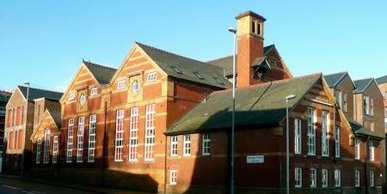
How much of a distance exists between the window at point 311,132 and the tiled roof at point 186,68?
10.5 metres

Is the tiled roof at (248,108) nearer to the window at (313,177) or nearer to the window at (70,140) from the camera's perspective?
the window at (313,177)

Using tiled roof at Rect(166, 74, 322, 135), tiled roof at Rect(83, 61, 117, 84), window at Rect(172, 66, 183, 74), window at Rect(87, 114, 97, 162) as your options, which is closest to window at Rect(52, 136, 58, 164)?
window at Rect(87, 114, 97, 162)

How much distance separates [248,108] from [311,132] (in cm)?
464

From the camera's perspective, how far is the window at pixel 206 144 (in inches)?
1359

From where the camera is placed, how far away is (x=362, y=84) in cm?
5850

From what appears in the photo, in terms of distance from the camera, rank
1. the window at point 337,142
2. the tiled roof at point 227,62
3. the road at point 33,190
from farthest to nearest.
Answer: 1. the tiled roof at point 227,62
2. the window at point 337,142
3. the road at point 33,190

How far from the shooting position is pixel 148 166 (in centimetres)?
3959

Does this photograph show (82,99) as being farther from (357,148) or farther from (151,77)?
(357,148)

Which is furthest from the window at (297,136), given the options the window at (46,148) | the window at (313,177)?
the window at (46,148)

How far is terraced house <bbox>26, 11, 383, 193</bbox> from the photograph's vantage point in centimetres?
3206

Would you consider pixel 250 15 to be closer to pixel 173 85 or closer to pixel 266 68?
pixel 266 68

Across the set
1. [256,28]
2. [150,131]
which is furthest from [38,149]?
[256,28]

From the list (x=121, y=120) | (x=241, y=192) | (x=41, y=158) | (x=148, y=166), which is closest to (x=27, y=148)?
(x=41, y=158)

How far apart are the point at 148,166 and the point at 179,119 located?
4.51 meters
